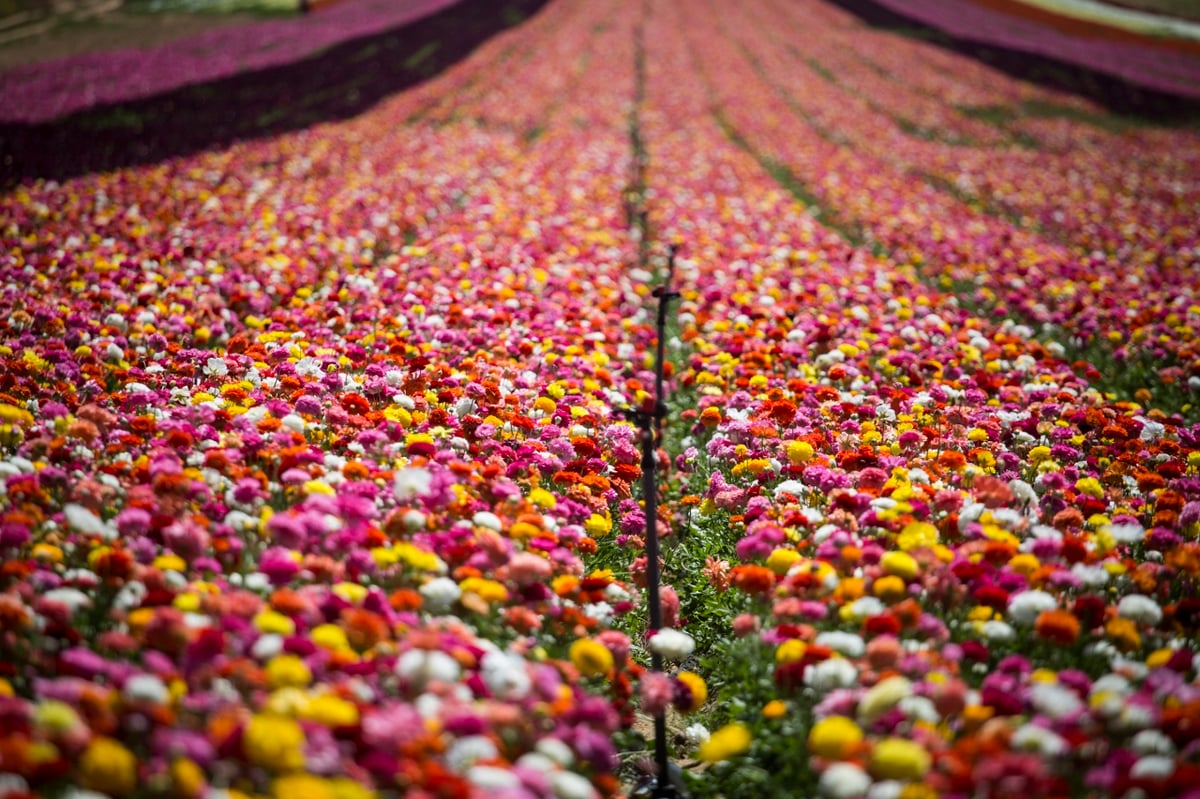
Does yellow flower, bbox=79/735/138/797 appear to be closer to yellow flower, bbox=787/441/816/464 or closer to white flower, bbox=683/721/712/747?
white flower, bbox=683/721/712/747

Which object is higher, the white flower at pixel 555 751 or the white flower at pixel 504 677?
the white flower at pixel 504 677

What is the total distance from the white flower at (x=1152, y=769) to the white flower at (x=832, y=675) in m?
0.88

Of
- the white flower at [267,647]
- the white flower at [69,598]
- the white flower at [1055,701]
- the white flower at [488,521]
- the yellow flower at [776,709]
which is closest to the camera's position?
the white flower at [267,647]

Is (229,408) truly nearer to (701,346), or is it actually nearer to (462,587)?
(462,587)

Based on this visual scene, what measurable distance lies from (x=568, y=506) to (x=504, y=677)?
1.42m

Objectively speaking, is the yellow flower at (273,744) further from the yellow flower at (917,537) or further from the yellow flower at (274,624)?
the yellow flower at (917,537)

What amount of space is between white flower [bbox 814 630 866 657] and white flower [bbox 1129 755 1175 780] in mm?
919

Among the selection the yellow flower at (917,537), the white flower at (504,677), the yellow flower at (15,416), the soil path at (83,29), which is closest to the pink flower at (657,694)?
the white flower at (504,677)

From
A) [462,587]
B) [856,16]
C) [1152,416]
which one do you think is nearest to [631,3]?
[856,16]

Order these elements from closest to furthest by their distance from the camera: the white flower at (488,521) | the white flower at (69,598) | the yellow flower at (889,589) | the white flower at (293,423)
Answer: the white flower at (69,598), the yellow flower at (889,589), the white flower at (488,521), the white flower at (293,423)

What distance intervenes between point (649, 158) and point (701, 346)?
31.3 feet

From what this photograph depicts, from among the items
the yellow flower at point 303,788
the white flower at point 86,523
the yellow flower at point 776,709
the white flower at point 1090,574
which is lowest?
the yellow flower at point 776,709

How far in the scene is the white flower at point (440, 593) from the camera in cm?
318

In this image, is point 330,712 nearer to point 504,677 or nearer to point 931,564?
point 504,677
